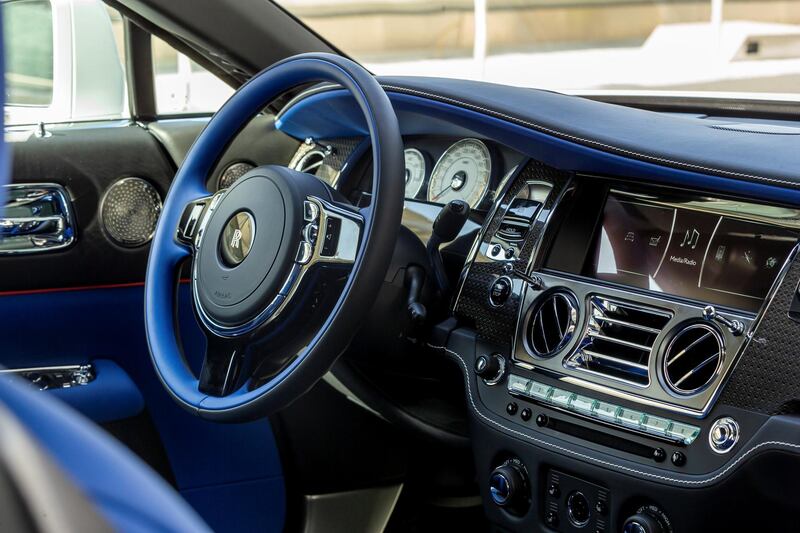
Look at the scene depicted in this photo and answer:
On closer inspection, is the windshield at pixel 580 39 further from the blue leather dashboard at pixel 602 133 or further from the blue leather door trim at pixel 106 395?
the blue leather dashboard at pixel 602 133

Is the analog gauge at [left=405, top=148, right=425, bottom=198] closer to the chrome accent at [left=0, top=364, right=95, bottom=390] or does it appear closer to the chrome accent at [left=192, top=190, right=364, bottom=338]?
the chrome accent at [left=192, top=190, right=364, bottom=338]

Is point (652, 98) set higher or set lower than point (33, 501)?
higher

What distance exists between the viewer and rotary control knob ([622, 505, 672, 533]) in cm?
146

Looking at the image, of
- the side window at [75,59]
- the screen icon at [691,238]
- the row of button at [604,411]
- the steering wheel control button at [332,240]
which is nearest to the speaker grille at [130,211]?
the side window at [75,59]

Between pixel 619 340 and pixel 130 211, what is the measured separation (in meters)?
1.07

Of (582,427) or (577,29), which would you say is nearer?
(582,427)

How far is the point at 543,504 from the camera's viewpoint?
163 centimetres

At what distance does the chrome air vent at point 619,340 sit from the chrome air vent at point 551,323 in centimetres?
3

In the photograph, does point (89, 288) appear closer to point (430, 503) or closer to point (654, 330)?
point (430, 503)

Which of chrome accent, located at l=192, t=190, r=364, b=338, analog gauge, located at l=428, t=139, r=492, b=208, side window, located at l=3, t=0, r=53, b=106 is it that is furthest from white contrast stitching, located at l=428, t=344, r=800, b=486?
side window, located at l=3, t=0, r=53, b=106

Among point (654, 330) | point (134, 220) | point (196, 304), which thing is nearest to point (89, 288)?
point (134, 220)

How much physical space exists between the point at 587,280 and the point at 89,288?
3.33 ft

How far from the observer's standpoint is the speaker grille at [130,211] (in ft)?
6.77

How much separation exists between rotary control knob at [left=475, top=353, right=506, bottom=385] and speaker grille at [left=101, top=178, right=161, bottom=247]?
0.81m
